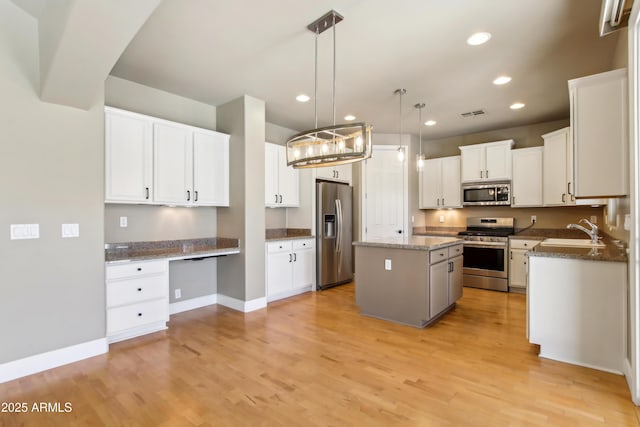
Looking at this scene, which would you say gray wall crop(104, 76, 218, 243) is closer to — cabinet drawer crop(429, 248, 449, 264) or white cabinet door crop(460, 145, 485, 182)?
cabinet drawer crop(429, 248, 449, 264)

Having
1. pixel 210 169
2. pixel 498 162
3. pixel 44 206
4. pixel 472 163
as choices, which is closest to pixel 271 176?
pixel 210 169

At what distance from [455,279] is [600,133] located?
7.31ft

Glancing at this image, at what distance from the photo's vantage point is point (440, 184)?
20.0 feet

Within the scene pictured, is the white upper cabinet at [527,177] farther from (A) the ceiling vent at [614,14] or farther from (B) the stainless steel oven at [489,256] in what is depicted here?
(A) the ceiling vent at [614,14]

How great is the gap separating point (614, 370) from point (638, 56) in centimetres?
228

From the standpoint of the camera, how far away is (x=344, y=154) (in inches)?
102

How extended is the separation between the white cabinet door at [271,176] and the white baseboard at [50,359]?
Answer: 8.61ft

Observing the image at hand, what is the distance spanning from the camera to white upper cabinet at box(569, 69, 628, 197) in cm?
245

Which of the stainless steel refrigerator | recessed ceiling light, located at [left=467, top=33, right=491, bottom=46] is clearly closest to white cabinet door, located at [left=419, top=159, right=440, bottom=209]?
the stainless steel refrigerator

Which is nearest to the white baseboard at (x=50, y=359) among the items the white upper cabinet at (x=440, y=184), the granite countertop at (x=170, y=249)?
the granite countertop at (x=170, y=249)

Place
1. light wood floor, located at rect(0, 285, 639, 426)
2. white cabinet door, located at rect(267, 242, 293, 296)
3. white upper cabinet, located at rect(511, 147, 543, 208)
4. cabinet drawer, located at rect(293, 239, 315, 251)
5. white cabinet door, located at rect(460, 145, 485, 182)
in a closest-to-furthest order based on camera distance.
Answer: light wood floor, located at rect(0, 285, 639, 426) < white cabinet door, located at rect(267, 242, 293, 296) < cabinet drawer, located at rect(293, 239, 315, 251) < white upper cabinet, located at rect(511, 147, 543, 208) < white cabinet door, located at rect(460, 145, 485, 182)

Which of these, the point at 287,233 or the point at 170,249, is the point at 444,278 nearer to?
the point at 287,233

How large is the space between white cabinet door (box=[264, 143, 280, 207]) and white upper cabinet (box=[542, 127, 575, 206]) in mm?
4135

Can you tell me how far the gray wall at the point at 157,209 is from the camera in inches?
140
